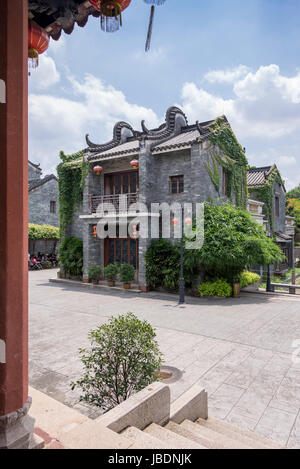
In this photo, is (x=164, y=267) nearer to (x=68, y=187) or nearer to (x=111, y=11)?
(x=68, y=187)

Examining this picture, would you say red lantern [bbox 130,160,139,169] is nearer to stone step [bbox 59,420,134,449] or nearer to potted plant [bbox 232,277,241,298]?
potted plant [bbox 232,277,241,298]

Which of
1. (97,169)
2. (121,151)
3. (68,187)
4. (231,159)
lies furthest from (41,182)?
(231,159)

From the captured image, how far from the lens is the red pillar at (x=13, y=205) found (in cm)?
170

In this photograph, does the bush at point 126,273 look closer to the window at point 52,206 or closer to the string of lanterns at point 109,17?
the string of lanterns at point 109,17

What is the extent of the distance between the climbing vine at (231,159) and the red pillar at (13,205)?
11898 millimetres

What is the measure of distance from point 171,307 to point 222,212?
470 centimetres

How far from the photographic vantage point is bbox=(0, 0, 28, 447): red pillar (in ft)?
5.58

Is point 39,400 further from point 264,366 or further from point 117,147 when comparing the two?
point 117,147

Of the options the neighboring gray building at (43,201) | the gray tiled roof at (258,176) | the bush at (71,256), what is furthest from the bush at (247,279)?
the neighboring gray building at (43,201)

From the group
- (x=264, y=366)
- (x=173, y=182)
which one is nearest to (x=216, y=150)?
(x=173, y=182)

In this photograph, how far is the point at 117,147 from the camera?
16.4 meters

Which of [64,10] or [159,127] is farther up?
[159,127]

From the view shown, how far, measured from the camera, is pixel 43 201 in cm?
2633

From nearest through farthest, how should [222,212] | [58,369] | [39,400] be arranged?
[39,400]
[58,369]
[222,212]
